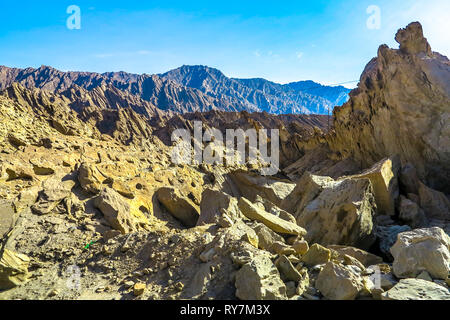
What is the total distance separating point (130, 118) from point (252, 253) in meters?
55.1

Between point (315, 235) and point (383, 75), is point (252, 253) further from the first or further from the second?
point (383, 75)

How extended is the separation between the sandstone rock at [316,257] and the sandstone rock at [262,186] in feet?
37.3

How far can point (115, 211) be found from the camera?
8.59 m

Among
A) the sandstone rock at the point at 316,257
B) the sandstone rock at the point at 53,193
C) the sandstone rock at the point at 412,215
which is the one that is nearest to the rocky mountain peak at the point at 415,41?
the sandstone rock at the point at 412,215

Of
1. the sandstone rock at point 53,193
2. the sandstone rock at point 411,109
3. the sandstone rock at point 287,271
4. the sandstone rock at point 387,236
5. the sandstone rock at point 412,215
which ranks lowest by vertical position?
the sandstone rock at point 387,236

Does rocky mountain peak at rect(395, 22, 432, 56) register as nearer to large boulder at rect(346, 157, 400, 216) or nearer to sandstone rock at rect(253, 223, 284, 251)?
large boulder at rect(346, 157, 400, 216)

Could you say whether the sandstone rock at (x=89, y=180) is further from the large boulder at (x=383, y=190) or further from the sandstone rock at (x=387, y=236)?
the large boulder at (x=383, y=190)

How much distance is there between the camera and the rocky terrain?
13.6 ft

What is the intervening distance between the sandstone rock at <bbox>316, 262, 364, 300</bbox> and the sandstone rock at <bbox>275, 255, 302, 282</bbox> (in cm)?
30

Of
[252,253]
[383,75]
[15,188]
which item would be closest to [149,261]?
[252,253]

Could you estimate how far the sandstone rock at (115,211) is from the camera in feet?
27.1

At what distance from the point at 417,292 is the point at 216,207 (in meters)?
5.20

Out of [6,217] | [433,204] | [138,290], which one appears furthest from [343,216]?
[6,217]

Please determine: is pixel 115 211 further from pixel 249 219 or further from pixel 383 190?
pixel 383 190
